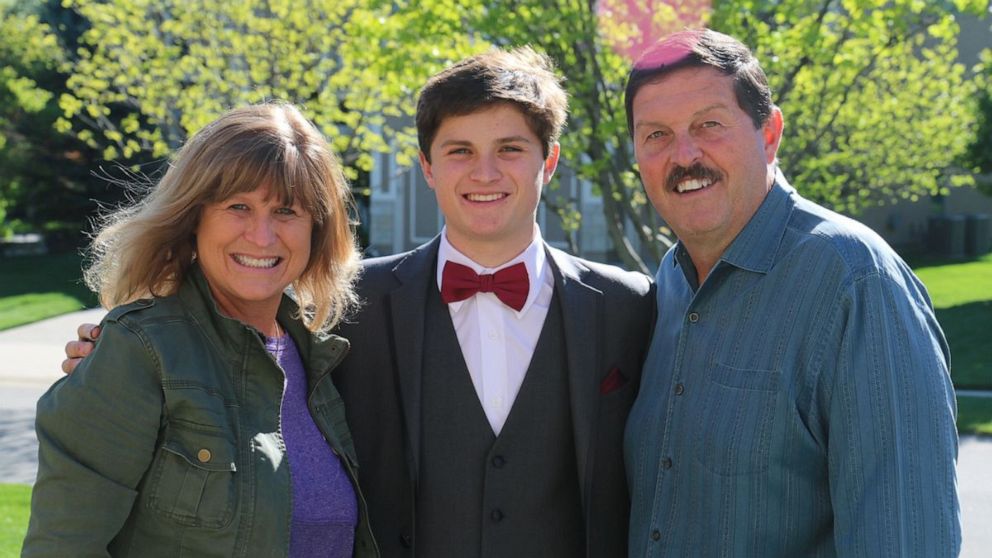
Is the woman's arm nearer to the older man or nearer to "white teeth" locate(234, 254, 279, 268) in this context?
"white teeth" locate(234, 254, 279, 268)

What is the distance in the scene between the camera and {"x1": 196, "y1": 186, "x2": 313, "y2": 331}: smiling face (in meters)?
2.62

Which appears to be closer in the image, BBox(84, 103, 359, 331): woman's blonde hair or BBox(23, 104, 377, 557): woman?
BBox(23, 104, 377, 557): woman

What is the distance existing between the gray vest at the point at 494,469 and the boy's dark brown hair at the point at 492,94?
0.67 m

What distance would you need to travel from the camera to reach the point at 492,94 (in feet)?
9.52

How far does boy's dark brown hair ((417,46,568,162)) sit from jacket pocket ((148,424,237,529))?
3.78ft

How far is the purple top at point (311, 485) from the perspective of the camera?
2.60 m

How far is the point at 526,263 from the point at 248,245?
880 mm

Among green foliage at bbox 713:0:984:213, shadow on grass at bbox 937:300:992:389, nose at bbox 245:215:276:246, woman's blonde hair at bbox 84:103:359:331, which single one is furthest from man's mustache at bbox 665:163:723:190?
shadow on grass at bbox 937:300:992:389

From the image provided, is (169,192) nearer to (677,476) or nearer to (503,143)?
(503,143)

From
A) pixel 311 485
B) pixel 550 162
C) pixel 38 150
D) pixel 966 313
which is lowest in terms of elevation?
pixel 966 313

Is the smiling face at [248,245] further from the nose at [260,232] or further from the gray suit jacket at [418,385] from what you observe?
the gray suit jacket at [418,385]

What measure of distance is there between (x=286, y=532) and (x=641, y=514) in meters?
0.96

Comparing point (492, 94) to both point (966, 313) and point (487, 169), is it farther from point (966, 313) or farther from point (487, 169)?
point (966, 313)

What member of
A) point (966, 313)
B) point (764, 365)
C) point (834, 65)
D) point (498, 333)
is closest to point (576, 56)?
point (834, 65)
